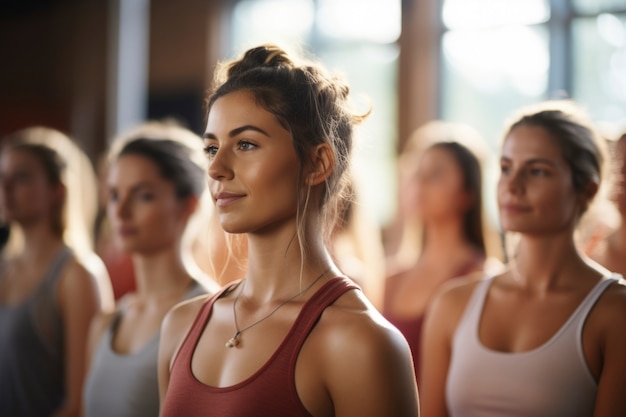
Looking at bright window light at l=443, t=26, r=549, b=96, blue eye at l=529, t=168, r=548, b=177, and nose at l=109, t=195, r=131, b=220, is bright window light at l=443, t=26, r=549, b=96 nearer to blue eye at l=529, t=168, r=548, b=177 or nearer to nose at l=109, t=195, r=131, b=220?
blue eye at l=529, t=168, r=548, b=177

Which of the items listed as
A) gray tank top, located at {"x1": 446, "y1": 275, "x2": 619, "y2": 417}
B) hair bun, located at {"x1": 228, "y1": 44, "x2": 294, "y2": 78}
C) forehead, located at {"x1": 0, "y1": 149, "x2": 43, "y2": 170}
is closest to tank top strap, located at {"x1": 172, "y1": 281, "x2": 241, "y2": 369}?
hair bun, located at {"x1": 228, "y1": 44, "x2": 294, "y2": 78}

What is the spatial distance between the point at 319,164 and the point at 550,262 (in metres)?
0.72

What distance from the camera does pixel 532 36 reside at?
546cm

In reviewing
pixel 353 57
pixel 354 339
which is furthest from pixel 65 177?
pixel 353 57

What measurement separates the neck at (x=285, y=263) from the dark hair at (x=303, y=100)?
0.19 feet

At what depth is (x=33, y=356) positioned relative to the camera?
8.41ft

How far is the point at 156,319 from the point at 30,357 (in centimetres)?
65

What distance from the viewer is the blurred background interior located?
5.30 metres

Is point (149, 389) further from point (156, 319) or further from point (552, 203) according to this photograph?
point (552, 203)

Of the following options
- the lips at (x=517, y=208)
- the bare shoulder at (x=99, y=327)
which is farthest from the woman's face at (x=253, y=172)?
the bare shoulder at (x=99, y=327)

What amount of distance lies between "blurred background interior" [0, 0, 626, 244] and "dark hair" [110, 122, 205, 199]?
1760 millimetres

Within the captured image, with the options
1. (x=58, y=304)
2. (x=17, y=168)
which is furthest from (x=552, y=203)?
(x=17, y=168)

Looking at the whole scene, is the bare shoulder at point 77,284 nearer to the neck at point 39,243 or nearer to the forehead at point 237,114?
the neck at point 39,243

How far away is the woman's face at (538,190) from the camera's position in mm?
1875
